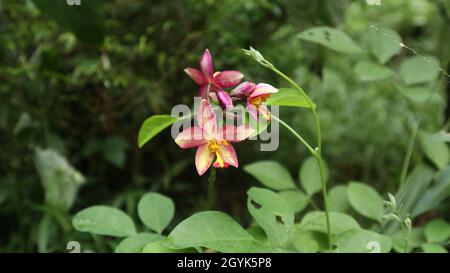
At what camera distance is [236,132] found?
594mm

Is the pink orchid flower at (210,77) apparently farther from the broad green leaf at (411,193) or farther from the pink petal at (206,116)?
the broad green leaf at (411,193)

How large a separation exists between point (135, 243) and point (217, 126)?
20 centimetres

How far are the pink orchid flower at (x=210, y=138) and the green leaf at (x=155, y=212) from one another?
0.14m

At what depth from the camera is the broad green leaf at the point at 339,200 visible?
0.91 m

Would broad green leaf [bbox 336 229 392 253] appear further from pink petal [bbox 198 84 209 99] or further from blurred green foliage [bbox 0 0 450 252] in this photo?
blurred green foliage [bbox 0 0 450 252]

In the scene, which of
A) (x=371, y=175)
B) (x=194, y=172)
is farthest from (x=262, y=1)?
(x=371, y=175)

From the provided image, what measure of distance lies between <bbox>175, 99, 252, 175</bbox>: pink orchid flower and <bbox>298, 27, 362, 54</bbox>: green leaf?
0.27m

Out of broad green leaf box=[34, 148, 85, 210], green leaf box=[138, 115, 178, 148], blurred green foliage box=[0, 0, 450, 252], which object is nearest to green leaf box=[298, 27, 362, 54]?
blurred green foliage box=[0, 0, 450, 252]

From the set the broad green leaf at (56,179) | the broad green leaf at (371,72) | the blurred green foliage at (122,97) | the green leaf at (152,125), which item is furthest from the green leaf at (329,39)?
the broad green leaf at (56,179)

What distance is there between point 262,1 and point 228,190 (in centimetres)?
51

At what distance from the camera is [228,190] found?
1.43 m

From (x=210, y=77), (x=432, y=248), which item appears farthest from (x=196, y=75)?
(x=432, y=248)
